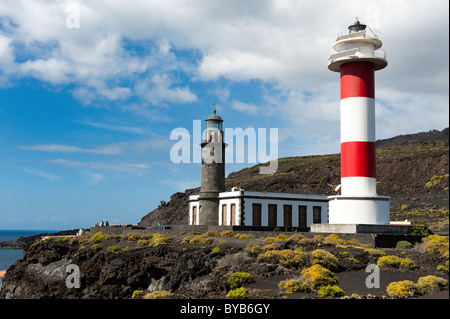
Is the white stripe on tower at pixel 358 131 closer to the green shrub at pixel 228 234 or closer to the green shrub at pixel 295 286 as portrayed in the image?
the green shrub at pixel 228 234

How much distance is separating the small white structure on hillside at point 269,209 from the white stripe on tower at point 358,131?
11.5 metres

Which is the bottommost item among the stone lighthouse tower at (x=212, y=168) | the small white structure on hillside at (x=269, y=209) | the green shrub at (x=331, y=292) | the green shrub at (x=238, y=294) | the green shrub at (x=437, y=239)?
the green shrub at (x=238, y=294)

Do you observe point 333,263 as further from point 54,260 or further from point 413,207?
point 413,207

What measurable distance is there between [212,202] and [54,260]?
1334 cm

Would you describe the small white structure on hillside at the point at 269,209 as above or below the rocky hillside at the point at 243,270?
above

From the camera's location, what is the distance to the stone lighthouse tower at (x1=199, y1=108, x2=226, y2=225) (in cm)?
3794

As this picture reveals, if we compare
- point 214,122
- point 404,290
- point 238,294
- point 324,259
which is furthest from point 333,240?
point 214,122

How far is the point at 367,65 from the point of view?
25562 mm

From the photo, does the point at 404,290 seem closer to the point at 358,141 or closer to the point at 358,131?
the point at 358,141

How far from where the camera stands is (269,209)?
121ft

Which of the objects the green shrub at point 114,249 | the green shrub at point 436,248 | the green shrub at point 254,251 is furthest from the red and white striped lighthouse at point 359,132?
the green shrub at point 114,249

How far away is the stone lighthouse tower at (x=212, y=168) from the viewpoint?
3794 cm

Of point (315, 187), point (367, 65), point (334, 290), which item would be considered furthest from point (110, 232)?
point (315, 187)
